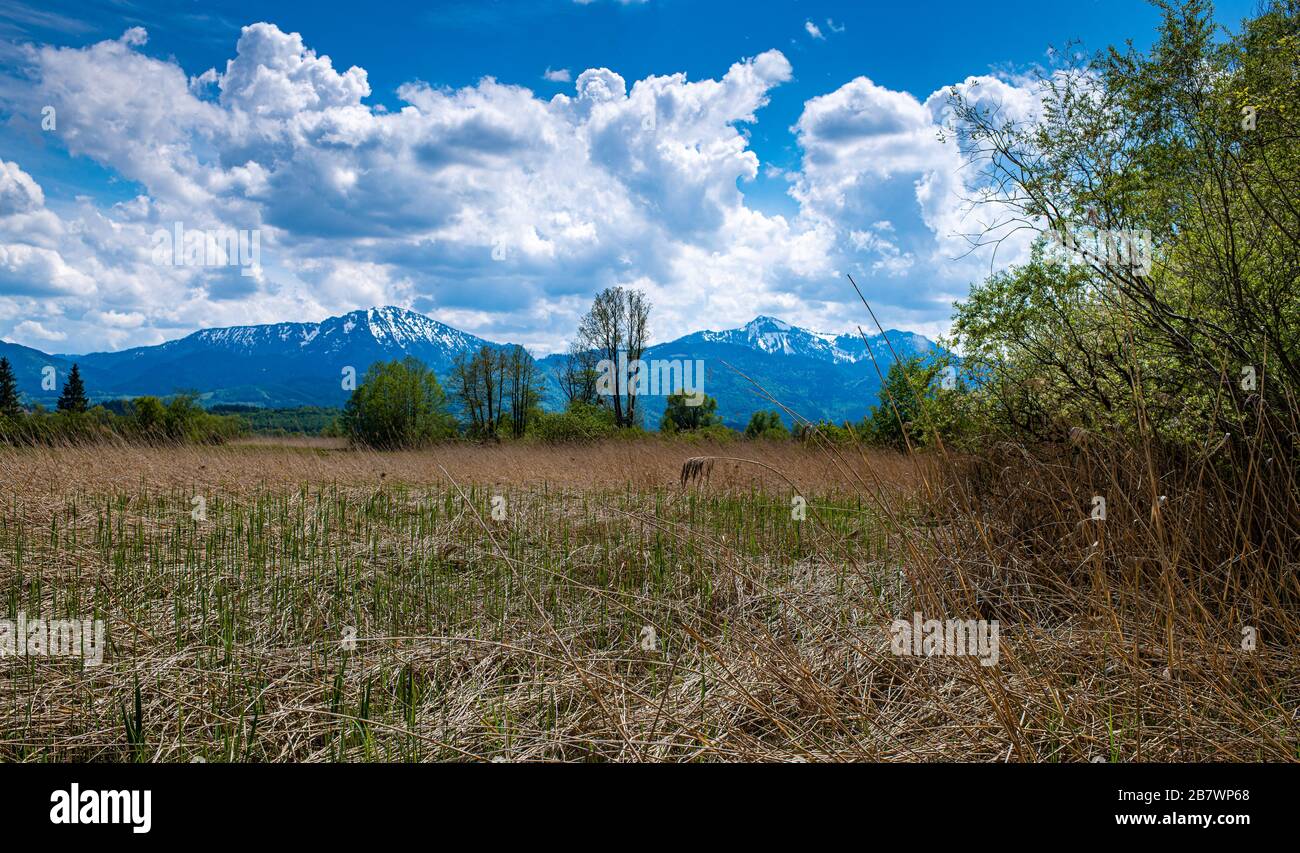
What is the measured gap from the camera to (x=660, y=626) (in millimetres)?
3604

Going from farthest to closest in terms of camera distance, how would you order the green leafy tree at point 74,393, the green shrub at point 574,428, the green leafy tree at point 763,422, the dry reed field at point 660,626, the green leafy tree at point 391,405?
the green leafy tree at point 74,393, the green leafy tree at point 391,405, the green leafy tree at point 763,422, the green shrub at point 574,428, the dry reed field at point 660,626

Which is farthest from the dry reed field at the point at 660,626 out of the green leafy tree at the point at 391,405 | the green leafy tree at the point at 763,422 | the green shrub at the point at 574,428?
the green leafy tree at the point at 391,405

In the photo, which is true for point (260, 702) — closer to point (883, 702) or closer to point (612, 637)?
point (612, 637)

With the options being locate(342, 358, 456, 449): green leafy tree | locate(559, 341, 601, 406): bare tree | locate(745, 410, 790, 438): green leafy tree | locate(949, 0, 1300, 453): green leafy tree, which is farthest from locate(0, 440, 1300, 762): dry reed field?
locate(559, 341, 601, 406): bare tree

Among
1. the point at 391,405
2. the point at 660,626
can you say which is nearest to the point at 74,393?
the point at 391,405

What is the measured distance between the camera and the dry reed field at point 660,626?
252 cm

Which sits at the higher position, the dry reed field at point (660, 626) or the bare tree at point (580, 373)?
the bare tree at point (580, 373)

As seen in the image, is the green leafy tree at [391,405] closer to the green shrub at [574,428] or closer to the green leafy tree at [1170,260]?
the green shrub at [574,428]

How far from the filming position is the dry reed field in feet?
8.26

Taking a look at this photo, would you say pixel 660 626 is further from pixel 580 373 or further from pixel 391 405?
pixel 580 373

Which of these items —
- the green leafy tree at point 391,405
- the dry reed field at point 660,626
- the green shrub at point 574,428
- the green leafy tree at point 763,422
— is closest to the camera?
the dry reed field at point 660,626

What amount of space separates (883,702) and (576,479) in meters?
8.26

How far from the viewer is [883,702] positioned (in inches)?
119

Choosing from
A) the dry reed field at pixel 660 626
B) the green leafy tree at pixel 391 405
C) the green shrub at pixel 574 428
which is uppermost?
the green leafy tree at pixel 391 405
